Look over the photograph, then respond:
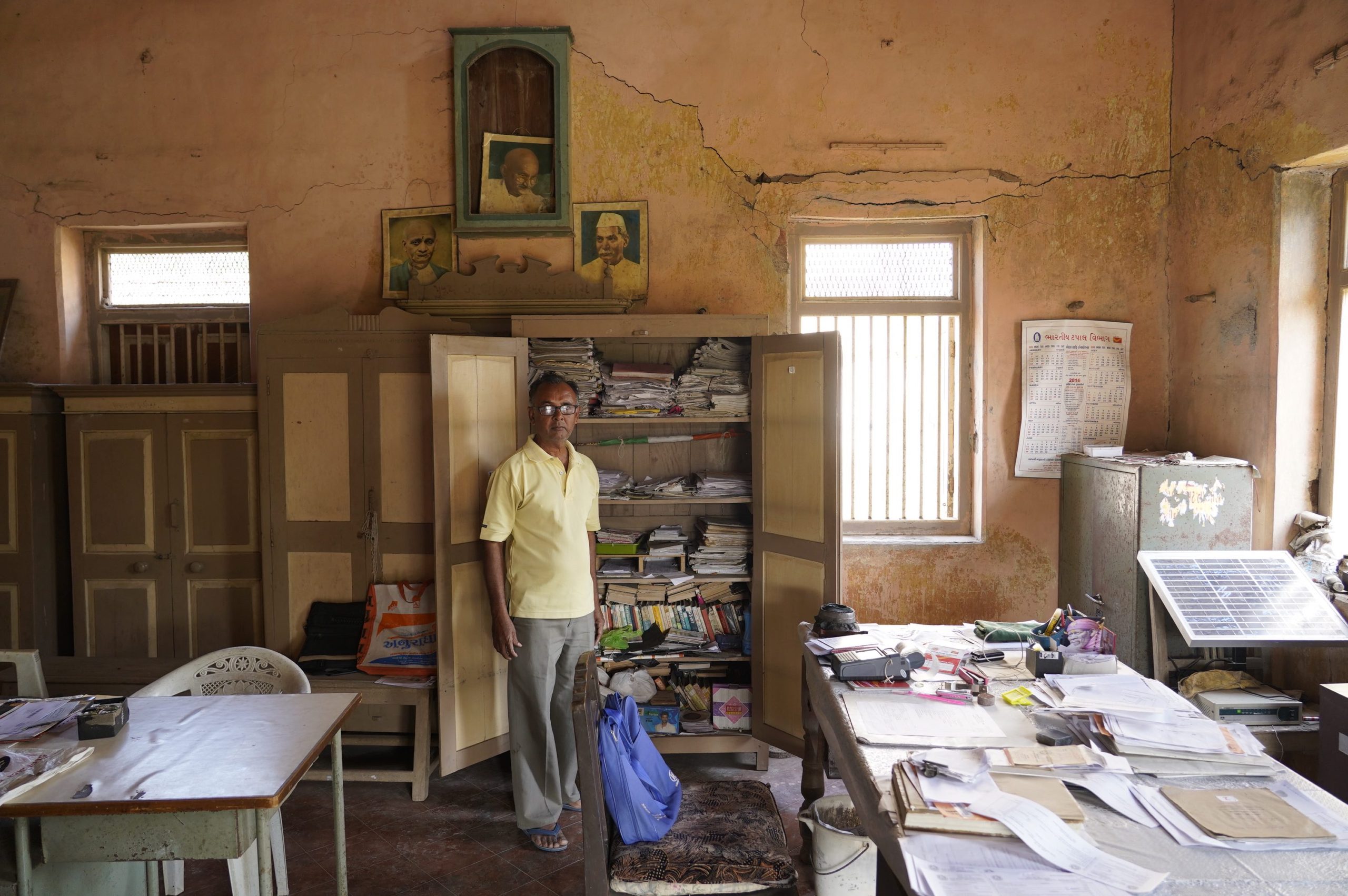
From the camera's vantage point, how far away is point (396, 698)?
3.70 meters

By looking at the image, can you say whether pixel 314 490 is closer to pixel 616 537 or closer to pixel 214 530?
pixel 214 530

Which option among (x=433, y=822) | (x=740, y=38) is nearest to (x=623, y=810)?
(x=433, y=822)

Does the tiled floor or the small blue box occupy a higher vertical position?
the small blue box

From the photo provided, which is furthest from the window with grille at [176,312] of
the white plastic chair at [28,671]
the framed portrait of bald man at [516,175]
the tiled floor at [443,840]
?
the tiled floor at [443,840]

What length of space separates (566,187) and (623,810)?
10.3 feet

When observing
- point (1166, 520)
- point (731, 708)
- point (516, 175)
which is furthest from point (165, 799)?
point (1166, 520)

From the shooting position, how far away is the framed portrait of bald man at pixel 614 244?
4266 mm

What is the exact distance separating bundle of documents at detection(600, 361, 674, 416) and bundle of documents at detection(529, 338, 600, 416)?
2.7 inches

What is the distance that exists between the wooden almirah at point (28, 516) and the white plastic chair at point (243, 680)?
1.67 meters

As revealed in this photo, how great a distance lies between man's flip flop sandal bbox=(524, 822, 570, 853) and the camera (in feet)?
10.6

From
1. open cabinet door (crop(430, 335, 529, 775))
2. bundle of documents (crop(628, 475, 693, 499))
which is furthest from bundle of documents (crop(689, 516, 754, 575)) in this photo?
open cabinet door (crop(430, 335, 529, 775))

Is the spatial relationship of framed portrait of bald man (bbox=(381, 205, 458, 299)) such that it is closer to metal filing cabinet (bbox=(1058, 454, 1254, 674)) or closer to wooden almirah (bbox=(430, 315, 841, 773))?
wooden almirah (bbox=(430, 315, 841, 773))

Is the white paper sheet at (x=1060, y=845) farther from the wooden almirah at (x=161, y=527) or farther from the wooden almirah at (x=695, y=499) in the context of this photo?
the wooden almirah at (x=161, y=527)

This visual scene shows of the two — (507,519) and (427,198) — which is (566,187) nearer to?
(427,198)
